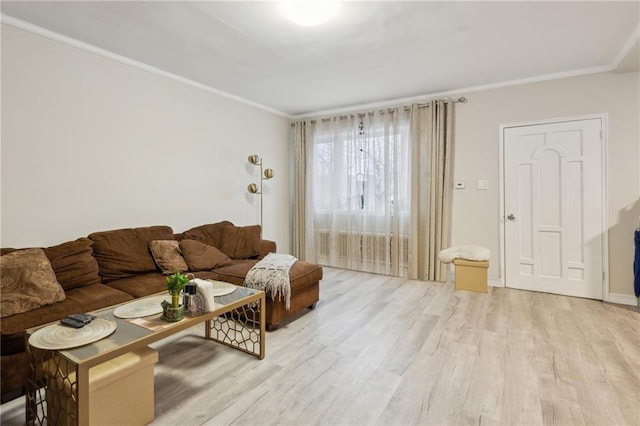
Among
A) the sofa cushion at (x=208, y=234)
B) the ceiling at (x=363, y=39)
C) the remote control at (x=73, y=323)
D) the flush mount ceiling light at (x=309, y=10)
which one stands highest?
the ceiling at (x=363, y=39)

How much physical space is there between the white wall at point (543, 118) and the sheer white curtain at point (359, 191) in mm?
777

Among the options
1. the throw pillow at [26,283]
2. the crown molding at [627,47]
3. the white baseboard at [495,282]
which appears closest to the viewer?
the throw pillow at [26,283]

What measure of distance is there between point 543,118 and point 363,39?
8.26 ft

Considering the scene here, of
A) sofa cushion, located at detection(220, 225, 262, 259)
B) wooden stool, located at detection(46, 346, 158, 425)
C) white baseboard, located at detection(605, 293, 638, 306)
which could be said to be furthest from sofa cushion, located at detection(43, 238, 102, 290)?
white baseboard, located at detection(605, 293, 638, 306)

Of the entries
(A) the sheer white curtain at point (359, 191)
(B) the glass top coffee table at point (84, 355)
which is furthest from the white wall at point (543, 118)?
(B) the glass top coffee table at point (84, 355)

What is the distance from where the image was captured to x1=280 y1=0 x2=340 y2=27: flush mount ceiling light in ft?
7.45

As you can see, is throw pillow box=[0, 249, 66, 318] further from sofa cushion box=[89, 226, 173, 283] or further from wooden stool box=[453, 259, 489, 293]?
wooden stool box=[453, 259, 489, 293]

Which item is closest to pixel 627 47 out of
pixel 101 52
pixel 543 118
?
pixel 543 118

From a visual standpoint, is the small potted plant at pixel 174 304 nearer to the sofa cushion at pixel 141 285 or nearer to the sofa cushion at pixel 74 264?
the sofa cushion at pixel 141 285

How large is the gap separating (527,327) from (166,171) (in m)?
4.06

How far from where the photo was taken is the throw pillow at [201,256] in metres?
3.25

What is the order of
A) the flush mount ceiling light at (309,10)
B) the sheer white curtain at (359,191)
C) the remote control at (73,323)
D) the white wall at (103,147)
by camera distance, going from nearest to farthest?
the remote control at (73,323) < the flush mount ceiling light at (309,10) < the white wall at (103,147) < the sheer white curtain at (359,191)

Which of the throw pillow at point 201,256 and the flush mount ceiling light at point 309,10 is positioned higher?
the flush mount ceiling light at point 309,10

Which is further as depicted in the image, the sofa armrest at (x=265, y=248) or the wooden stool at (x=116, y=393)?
the sofa armrest at (x=265, y=248)
